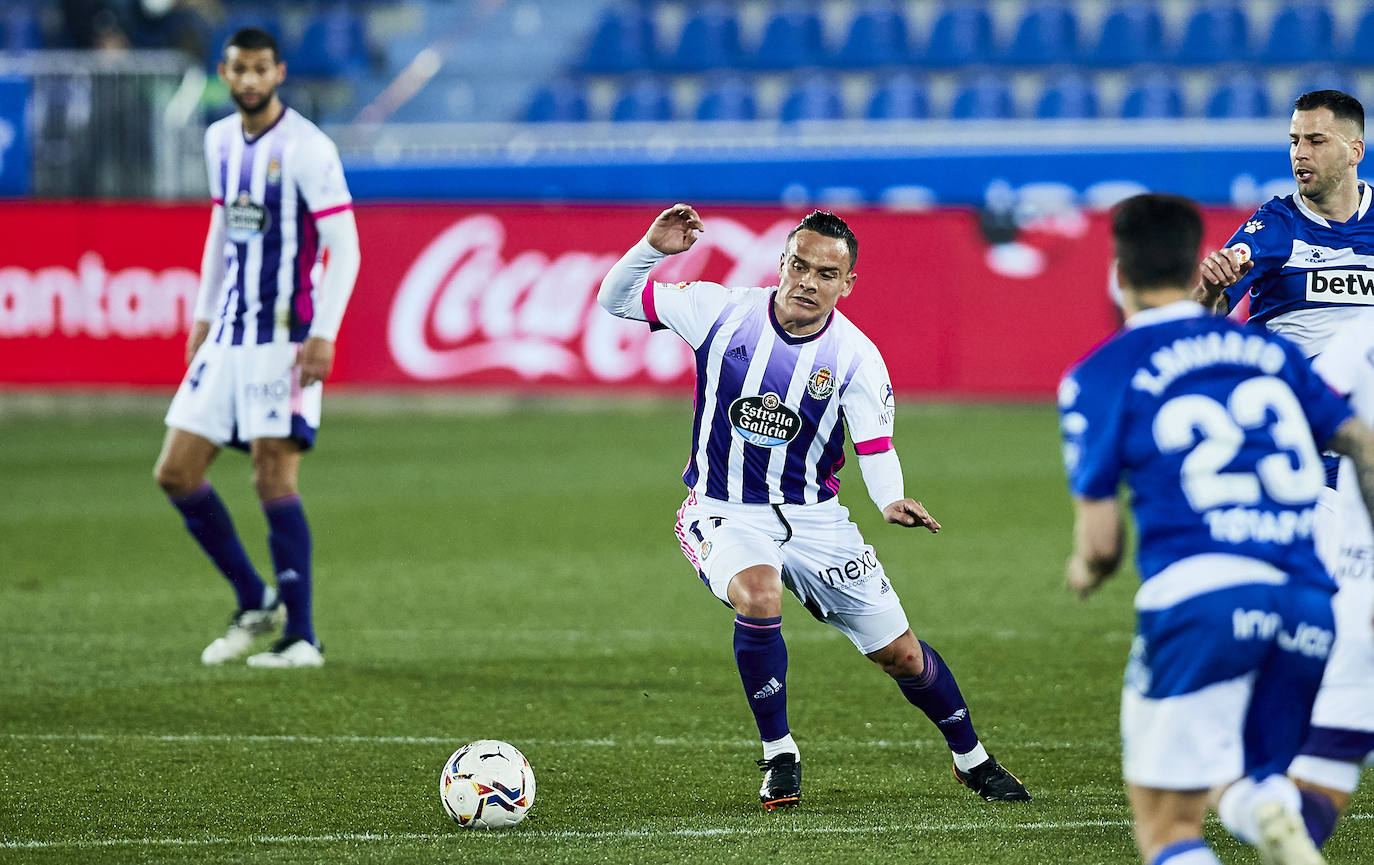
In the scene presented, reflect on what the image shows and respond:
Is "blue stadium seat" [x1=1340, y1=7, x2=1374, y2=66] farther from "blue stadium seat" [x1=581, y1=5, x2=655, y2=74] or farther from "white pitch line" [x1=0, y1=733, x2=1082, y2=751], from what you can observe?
"white pitch line" [x1=0, y1=733, x2=1082, y2=751]

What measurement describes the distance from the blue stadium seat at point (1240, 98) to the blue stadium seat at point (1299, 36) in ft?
1.40

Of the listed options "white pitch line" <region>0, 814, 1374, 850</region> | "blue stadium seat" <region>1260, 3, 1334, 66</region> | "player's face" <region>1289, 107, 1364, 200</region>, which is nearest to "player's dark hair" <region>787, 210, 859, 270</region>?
"player's face" <region>1289, 107, 1364, 200</region>

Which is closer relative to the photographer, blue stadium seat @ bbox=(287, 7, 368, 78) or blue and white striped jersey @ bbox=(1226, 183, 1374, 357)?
blue and white striped jersey @ bbox=(1226, 183, 1374, 357)

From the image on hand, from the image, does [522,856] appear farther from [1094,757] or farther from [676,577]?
[676,577]

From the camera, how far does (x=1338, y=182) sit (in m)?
5.34

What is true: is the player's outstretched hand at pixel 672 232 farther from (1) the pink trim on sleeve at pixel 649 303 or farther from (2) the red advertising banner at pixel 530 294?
(2) the red advertising banner at pixel 530 294

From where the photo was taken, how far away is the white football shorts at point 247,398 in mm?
6895

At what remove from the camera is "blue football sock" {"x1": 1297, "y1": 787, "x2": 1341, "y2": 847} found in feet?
12.2

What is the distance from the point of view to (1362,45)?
1797 cm

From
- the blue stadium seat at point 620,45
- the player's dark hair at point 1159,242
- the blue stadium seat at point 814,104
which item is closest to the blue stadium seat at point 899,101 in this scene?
the blue stadium seat at point 814,104

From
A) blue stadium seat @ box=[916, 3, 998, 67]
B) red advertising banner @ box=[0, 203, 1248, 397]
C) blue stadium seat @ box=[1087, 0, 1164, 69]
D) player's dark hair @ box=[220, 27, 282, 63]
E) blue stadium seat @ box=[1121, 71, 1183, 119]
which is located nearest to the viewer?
player's dark hair @ box=[220, 27, 282, 63]

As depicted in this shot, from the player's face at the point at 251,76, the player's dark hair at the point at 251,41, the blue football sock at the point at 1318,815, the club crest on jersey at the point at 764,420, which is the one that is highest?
the player's dark hair at the point at 251,41

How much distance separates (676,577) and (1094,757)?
3.90 meters

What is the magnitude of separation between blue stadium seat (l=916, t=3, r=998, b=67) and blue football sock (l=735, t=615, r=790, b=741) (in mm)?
14964
